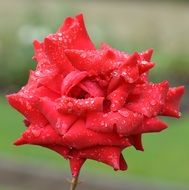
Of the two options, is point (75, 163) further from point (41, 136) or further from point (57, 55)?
point (57, 55)

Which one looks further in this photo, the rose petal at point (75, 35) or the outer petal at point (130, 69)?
the rose petal at point (75, 35)

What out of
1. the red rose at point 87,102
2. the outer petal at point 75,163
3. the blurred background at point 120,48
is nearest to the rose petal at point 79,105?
the red rose at point 87,102

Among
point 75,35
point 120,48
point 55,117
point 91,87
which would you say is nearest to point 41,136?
→ point 55,117

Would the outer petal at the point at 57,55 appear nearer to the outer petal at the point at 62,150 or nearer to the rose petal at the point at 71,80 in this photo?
the rose petal at the point at 71,80

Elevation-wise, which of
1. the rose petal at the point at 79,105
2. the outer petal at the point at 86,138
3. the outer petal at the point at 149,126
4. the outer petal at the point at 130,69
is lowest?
the outer petal at the point at 86,138

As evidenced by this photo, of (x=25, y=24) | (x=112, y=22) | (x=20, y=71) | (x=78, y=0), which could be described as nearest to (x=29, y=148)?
(x=20, y=71)

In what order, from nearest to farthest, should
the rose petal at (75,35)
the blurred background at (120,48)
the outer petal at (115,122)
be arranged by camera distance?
the outer petal at (115,122) < the rose petal at (75,35) < the blurred background at (120,48)

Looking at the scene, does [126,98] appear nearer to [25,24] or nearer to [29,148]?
[29,148]
